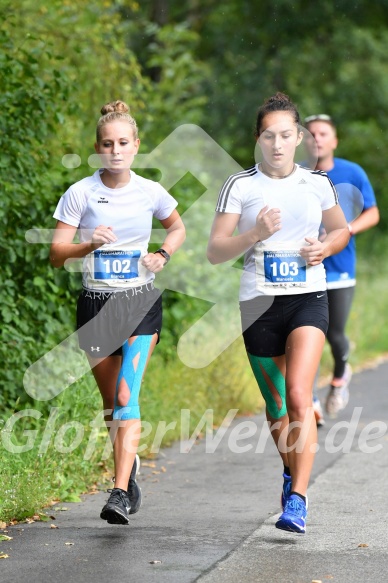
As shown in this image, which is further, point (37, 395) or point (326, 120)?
point (326, 120)

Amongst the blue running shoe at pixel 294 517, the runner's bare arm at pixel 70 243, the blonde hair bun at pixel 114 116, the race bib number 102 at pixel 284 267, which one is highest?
the blonde hair bun at pixel 114 116

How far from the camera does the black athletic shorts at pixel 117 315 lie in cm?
594

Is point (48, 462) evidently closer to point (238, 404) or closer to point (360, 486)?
point (360, 486)

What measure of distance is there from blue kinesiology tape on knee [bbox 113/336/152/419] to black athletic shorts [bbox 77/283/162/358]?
0.20 ft

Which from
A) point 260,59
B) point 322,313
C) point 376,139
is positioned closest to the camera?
point 322,313

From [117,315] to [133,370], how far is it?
29 centimetres

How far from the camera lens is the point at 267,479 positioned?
750 cm

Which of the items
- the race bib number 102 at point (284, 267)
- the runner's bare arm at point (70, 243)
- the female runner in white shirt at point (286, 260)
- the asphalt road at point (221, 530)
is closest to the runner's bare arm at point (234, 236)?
the female runner in white shirt at point (286, 260)

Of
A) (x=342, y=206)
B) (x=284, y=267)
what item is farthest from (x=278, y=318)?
(x=342, y=206)

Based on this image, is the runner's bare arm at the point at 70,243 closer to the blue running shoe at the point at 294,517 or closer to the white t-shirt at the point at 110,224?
the white t-shirt at the point at 110,224

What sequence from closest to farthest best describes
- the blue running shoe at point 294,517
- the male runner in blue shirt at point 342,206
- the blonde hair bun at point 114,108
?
the blue running shoe at point 294,517 → the blonde hair bun at point 114,108 → the male runner in blue shirt at point 342,206

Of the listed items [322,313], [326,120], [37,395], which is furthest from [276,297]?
[326,120]

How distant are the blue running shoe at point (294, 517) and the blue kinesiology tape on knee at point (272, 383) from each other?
0.57 metres

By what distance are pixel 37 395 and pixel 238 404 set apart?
3.01m
